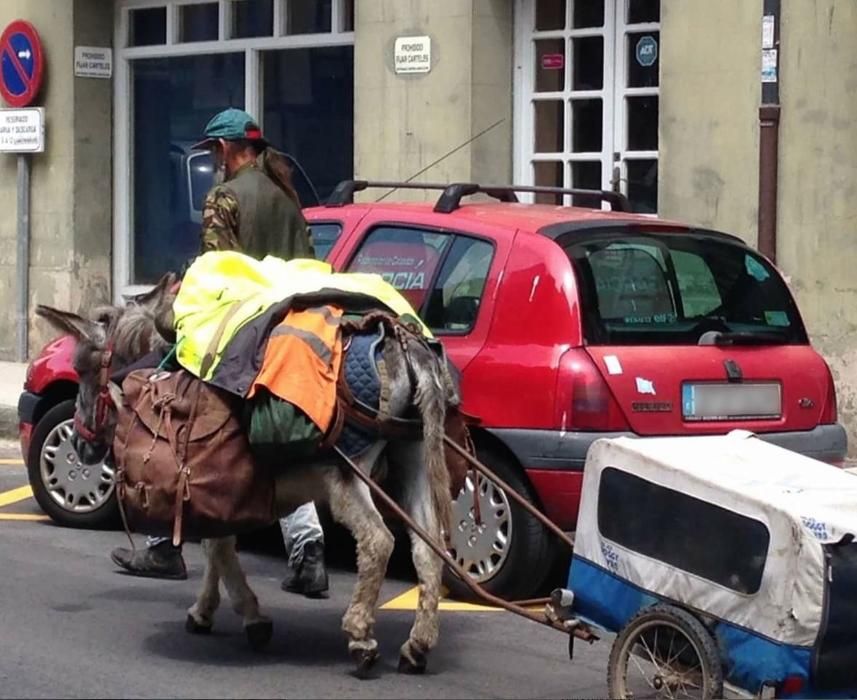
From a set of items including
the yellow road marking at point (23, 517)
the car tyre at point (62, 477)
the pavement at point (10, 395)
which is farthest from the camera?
the pavement at point (10, 395)

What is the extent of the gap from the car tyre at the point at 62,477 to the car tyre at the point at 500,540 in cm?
227

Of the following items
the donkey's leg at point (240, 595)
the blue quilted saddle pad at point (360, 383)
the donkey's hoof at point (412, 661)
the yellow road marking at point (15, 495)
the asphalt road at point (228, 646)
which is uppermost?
the blue quilted saddle pad at point (360, 383)

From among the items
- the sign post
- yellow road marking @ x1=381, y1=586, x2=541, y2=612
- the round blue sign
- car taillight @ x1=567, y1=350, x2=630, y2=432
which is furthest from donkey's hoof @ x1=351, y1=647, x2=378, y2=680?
the sign post

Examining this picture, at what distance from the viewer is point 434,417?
6.70m

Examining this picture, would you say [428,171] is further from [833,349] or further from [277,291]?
[277,291]

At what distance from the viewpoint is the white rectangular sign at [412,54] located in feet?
48.2

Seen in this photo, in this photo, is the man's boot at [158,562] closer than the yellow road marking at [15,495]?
Yes

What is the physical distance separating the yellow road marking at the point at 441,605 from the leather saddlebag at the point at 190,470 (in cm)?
149

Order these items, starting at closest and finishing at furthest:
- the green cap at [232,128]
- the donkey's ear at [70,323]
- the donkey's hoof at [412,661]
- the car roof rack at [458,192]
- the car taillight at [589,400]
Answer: the donkey's hoof at [412,661], the donkey's ear at [70,323], the car taillight at [589,400], the green cap at [232,128], the car roof rack at [458,192]

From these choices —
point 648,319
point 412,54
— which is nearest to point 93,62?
point 412,54

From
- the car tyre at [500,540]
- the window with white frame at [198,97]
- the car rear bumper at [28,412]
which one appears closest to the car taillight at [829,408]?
the car tyre at [500,540]

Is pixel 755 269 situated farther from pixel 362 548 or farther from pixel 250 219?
pixel 362 548

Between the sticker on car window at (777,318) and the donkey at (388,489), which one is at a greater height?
the sticker on car window at (777,318)

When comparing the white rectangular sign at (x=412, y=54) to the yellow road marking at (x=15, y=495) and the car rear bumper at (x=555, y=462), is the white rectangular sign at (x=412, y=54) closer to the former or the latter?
the yellow road marking at (x=15, y=495)
